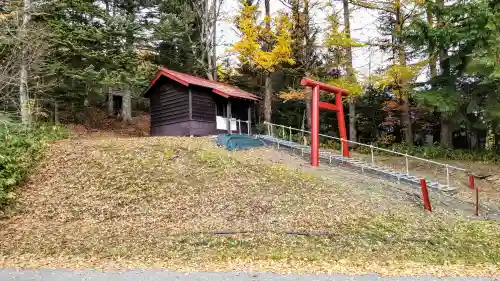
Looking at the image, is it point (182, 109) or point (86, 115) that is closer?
point (182, 109)

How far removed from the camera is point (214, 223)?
368 inches

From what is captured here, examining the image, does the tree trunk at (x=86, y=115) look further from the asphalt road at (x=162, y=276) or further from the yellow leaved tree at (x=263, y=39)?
the asphalt road at (x=162, y=276)

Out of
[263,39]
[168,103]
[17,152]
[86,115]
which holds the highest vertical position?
[263,39]

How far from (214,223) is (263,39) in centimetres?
1533

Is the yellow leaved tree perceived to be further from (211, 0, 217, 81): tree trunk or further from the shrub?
the shrub

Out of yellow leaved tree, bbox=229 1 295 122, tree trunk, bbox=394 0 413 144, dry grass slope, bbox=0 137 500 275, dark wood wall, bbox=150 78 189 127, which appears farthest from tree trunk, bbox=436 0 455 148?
dark wood wall, bbox=150 78 189 127

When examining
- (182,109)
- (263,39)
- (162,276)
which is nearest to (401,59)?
(263,39)

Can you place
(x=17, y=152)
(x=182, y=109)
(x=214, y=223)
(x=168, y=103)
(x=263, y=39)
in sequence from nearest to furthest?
(x=214, y=223) < (x=17, y=152) < (x=182, y=109) < (x=168, y=103) < (x=263, y=39)

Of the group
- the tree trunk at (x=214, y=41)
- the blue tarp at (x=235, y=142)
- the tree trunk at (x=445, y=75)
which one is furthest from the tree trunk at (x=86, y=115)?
the tree trunk at (x=445, y=75)

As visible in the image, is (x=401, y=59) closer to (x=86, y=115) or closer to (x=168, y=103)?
(x=168, y=103)

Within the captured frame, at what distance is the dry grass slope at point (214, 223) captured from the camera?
751 centimetres

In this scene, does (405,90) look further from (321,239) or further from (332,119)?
(321,239)

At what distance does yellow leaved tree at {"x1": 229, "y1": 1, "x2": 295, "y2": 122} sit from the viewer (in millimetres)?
20719

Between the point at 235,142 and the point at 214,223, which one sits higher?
the point at 235,142
